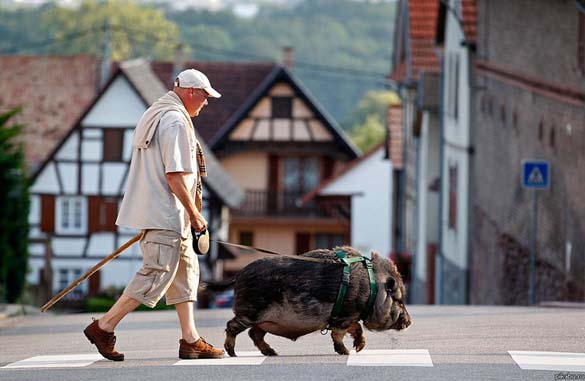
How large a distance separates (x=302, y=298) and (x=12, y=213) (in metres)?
19.6

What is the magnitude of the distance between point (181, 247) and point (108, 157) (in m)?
39.8

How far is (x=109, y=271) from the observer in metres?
49.2

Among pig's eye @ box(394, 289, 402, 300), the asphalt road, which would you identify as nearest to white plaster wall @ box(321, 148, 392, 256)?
the asphalt road

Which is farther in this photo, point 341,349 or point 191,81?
point 341,349

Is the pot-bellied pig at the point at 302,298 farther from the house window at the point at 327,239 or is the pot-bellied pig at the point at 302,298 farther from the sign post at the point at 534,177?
the house window at the point at 327,239

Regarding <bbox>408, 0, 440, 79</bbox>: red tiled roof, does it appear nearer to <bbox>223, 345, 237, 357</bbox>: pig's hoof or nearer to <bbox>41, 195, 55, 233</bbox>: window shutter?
<bbox>41, 195, 55, 233</bbox>: window shutter

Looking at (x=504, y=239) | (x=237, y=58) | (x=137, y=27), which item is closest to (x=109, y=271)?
(x=504, y=239)

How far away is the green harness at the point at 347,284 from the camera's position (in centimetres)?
1072

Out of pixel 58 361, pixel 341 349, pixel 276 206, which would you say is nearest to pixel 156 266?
pixel 58 361

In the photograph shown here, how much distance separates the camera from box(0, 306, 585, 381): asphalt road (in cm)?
978

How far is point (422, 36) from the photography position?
42562mm

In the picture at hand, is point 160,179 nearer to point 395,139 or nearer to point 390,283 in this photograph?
point 390,283

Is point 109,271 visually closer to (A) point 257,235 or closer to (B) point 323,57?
(A) point 257,235

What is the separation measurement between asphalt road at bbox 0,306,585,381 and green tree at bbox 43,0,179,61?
107 m
